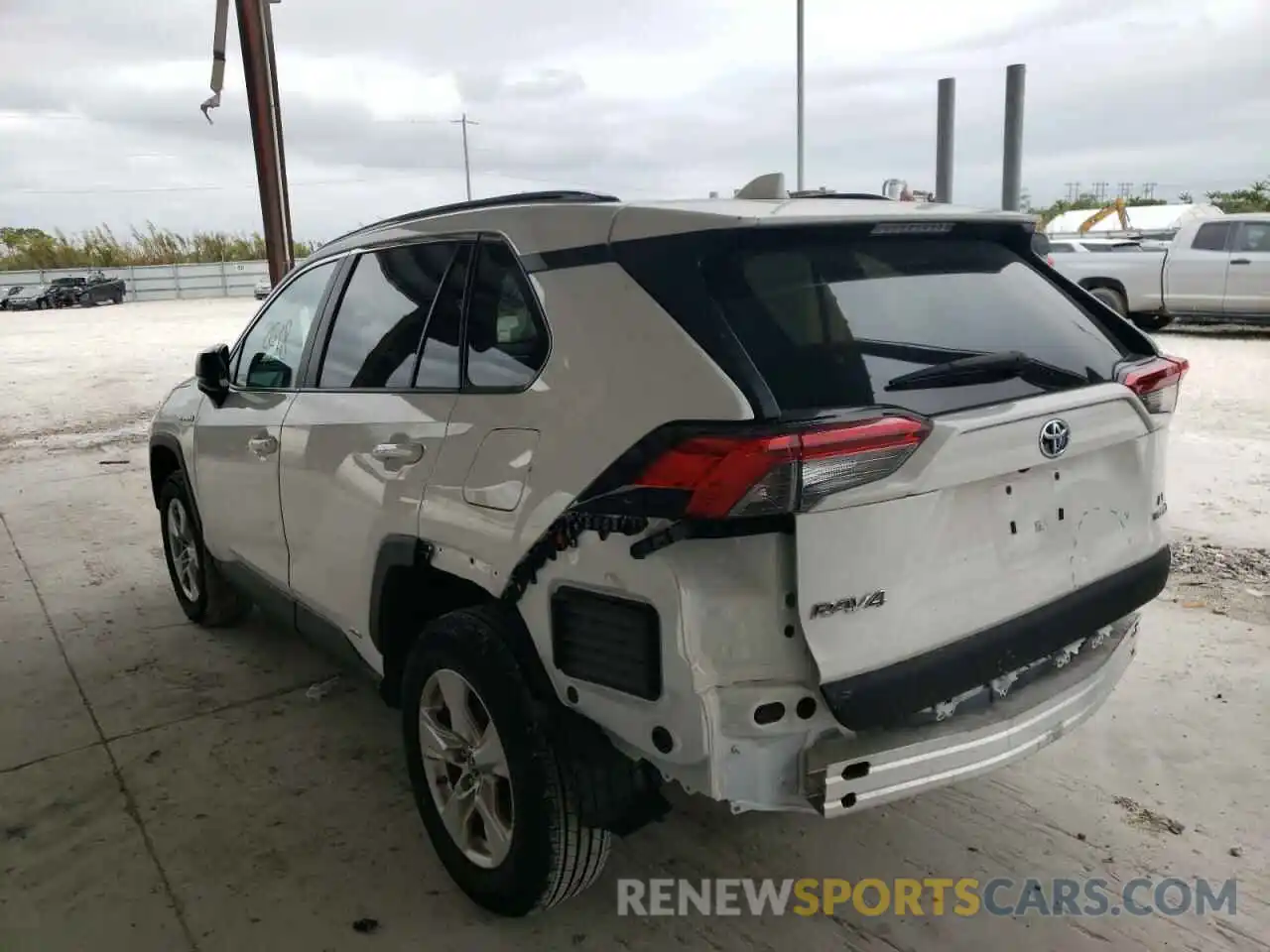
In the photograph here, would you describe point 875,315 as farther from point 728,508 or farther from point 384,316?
point 384,316

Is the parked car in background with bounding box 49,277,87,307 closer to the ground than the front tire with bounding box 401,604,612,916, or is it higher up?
higher up

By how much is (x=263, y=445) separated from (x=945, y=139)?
25.3 feet

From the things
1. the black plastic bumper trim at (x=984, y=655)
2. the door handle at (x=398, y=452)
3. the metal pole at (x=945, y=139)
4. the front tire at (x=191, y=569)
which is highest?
the metal pole at (x=945, y=139)

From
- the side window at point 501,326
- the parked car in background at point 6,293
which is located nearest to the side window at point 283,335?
the side window at point 501,326

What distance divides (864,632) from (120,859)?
2331 mm

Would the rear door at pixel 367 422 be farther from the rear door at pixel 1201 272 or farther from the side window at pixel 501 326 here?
the rear door at pixel 1201 272

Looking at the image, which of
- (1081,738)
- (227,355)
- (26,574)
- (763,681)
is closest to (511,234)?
(763,681)

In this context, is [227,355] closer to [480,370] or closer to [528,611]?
[480,370]

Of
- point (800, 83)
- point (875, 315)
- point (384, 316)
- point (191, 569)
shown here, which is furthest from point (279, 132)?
point (875, 315)

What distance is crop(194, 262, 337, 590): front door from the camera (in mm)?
3508

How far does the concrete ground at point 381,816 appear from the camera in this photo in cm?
257

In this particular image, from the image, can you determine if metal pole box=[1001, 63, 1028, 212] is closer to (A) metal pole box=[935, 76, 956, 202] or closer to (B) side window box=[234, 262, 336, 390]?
(A) metal pole box=[935, 76, 956, 202]

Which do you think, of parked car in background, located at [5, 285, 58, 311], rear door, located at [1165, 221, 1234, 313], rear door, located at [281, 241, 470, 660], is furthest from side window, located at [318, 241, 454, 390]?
parked car in background, located at [5, 285, 58, 311]

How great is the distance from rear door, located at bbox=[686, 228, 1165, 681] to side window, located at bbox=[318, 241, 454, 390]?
1.10m
